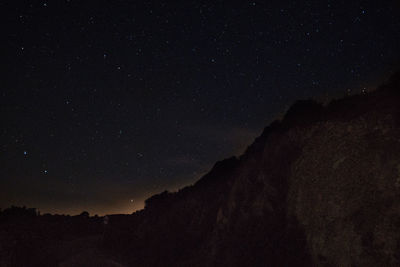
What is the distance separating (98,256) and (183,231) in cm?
1461

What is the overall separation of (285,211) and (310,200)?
4.67 metres

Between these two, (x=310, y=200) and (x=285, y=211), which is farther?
(x=285, y=211)

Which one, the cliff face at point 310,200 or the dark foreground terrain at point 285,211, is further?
the dark foreground terrain at point 285,211

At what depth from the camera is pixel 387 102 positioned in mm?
31609

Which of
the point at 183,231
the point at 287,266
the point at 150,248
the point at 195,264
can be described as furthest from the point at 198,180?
the point at 287,266

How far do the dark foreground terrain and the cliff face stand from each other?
0.33 ft

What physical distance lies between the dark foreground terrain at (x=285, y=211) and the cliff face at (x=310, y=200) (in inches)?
4.0

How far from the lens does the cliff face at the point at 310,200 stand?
26.1 m

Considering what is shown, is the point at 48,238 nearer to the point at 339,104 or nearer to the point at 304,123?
the point at 304,123

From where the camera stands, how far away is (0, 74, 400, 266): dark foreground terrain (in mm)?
26750

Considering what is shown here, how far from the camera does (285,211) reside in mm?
37000

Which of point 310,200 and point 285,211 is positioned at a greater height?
point 310,200

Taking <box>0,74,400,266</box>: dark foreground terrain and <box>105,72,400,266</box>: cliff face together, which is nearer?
<box>105,72,400,266</box>: cliff face

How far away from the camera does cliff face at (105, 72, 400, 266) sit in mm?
26125
